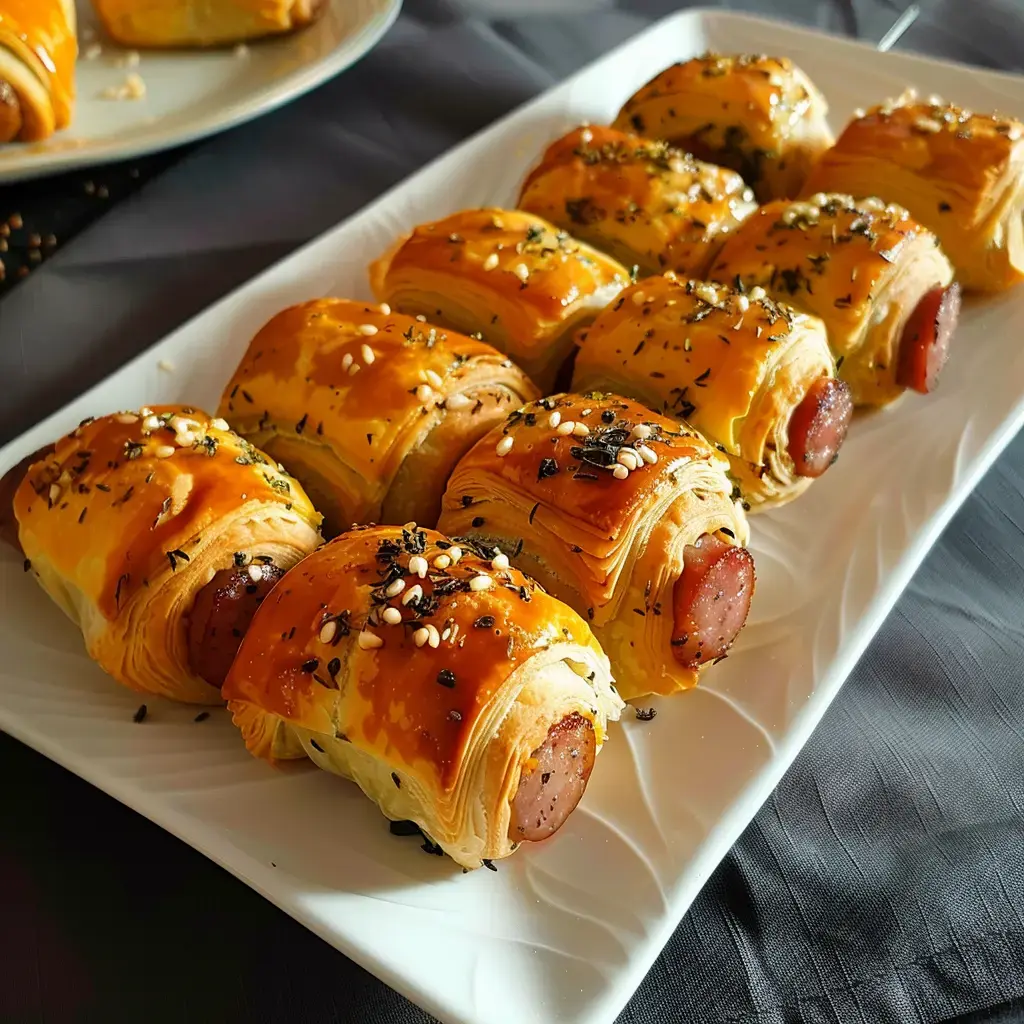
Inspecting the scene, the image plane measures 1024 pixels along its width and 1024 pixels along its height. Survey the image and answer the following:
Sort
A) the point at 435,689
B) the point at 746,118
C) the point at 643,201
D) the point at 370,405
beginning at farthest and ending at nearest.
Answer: the point at 746,118 → the point at 643,201 → the point at 370,405 → the point at 435,689

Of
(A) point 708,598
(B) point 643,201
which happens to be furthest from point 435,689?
(B) point 643,201

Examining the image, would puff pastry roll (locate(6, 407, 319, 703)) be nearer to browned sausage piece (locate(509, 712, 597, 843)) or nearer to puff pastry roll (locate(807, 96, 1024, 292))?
browned sausage piece (locate(509, 712, 597, 843))

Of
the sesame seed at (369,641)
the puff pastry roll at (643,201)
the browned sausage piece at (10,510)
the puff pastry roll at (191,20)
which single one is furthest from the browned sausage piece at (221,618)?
the puff pastry roll at (191,20)

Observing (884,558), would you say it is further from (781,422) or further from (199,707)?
(199,707)

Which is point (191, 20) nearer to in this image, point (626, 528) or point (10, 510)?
point (10, 510)

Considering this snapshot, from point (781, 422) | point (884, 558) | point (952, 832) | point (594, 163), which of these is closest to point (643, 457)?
point (781, 422)

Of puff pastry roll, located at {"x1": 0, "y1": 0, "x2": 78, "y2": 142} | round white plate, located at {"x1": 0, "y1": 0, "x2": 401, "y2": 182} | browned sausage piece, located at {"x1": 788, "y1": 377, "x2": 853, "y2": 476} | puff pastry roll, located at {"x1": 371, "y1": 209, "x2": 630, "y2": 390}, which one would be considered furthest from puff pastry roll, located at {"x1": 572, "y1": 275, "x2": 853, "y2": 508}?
puff pastry roll, located at {"x1": 0, "y1": 0, "x2": 78, "y2": 142}

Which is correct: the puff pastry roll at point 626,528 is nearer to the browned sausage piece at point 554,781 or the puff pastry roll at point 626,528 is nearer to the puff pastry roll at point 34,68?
the browned sausage piece at point 554,781
